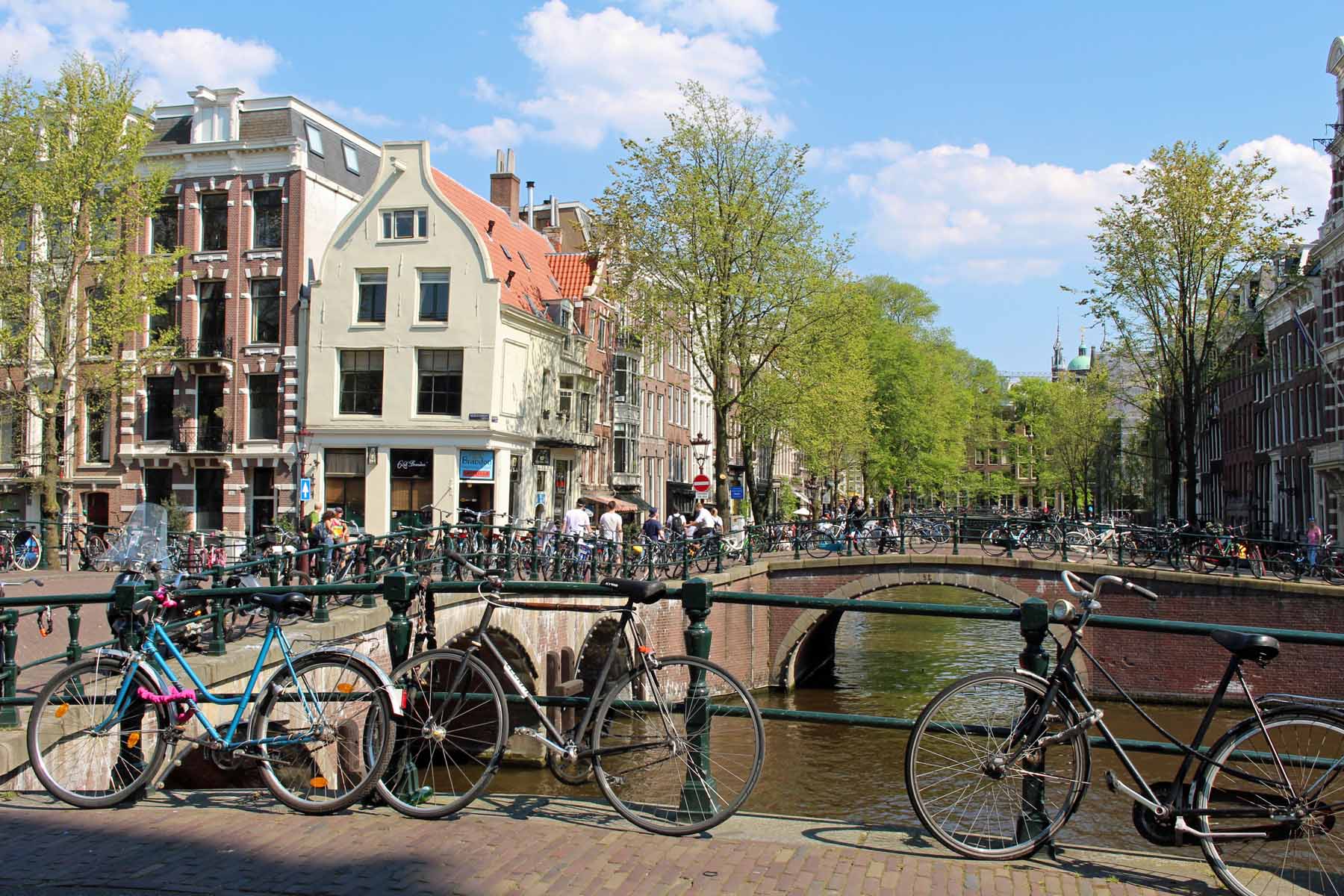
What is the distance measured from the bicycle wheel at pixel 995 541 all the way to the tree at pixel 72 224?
67.4ft

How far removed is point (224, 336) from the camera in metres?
33.5

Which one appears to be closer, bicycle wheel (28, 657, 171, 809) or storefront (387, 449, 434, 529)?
bicycle wheel (28, 657, 171, 809)

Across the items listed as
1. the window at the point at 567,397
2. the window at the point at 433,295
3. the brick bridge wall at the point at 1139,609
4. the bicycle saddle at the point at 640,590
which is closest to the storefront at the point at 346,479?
the window at the point at 433,295

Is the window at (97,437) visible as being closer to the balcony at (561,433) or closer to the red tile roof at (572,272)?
the balcony at (561,433)

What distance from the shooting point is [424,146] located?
3312cm

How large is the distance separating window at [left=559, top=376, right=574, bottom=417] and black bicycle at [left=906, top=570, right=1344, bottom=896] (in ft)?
113

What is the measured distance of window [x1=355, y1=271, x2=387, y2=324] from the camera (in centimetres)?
3303

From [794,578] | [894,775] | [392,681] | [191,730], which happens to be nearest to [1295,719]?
[392,681]

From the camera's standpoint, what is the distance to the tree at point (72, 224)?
26594mm

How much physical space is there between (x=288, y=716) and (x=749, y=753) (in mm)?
2021

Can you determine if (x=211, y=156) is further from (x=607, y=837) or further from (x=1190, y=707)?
(x=607, y=837)

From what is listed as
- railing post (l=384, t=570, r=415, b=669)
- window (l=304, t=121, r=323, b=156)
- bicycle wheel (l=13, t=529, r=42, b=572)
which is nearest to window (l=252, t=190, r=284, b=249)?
window (l=304, t=121, r=323, b=156)

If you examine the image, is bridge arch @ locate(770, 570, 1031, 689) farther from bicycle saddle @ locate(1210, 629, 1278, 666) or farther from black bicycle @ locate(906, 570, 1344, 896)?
bicycle saddle @ locate(1210, 629, 1278, 666)

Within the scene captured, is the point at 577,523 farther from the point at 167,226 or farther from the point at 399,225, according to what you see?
the point at 167,226
